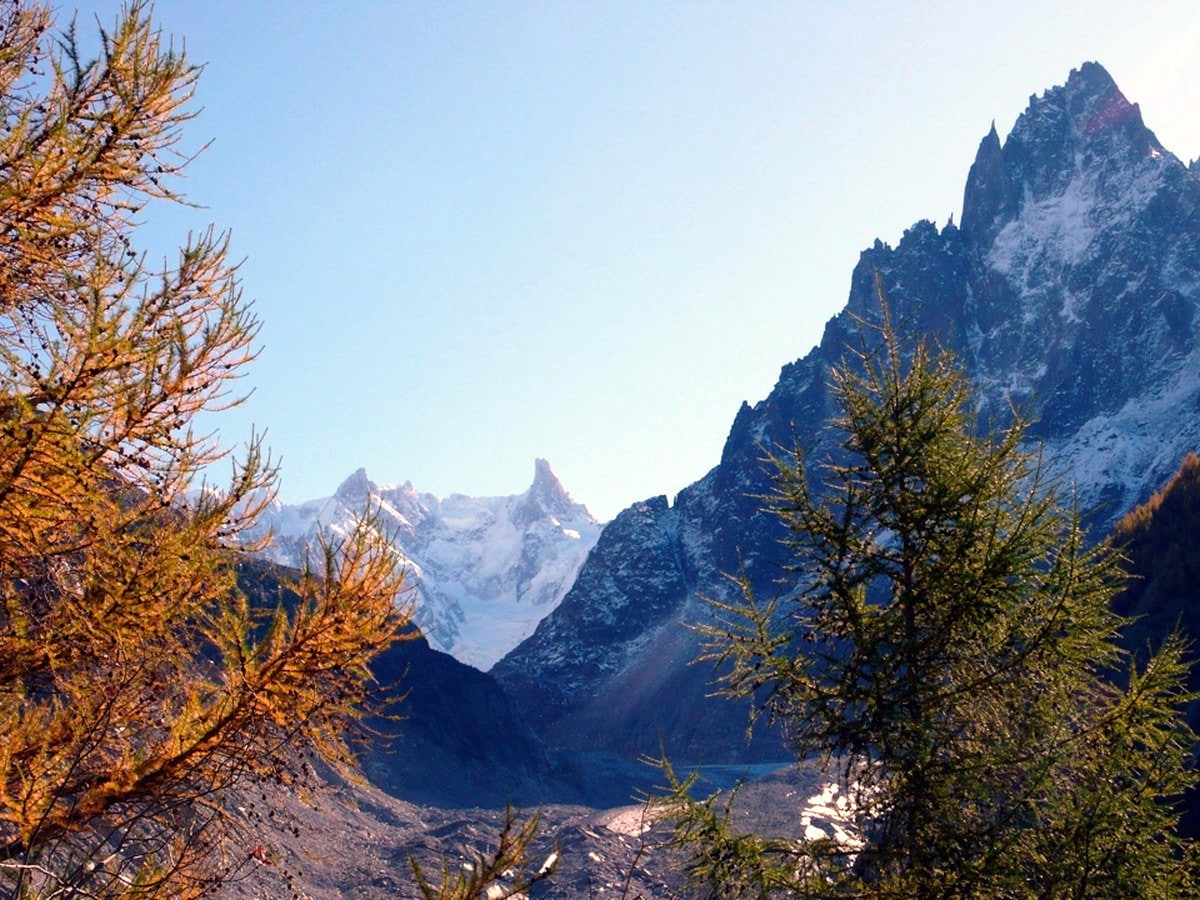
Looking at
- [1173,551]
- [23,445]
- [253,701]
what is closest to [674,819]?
[253,701]

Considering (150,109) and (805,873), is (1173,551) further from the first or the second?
(150,109)

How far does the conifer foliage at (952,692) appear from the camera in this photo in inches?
234

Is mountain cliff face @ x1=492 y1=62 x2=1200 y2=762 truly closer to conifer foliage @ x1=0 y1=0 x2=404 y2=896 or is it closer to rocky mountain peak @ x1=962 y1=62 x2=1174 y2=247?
rocky mountain peak @ x1=962 y1=62 x2=1174 y2=247

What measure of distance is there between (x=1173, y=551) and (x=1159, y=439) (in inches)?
3793

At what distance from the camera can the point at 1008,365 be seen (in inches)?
6073

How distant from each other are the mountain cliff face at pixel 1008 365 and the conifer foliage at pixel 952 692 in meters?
119

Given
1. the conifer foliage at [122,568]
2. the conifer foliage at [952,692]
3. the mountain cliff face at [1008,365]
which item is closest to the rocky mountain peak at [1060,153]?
the mountain cliff face at [1008,365]

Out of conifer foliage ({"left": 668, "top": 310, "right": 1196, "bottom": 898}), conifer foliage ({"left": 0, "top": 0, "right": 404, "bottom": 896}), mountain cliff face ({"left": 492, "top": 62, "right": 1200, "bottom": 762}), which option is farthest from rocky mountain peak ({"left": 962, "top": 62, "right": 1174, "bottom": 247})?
conifer foliage ({"left": 0, "top": 0, "right": 404, "bottom": 896})

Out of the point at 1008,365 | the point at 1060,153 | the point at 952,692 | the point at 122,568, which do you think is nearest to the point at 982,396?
the point at 1008,365

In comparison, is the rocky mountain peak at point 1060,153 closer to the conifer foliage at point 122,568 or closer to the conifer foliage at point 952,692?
the conifer foliage at point 952,692

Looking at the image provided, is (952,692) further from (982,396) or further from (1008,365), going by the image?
(1008,365)

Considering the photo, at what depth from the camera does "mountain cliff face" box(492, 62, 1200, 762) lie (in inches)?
5374

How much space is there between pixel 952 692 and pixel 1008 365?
535 feet

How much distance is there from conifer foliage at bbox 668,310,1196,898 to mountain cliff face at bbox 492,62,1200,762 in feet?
391
